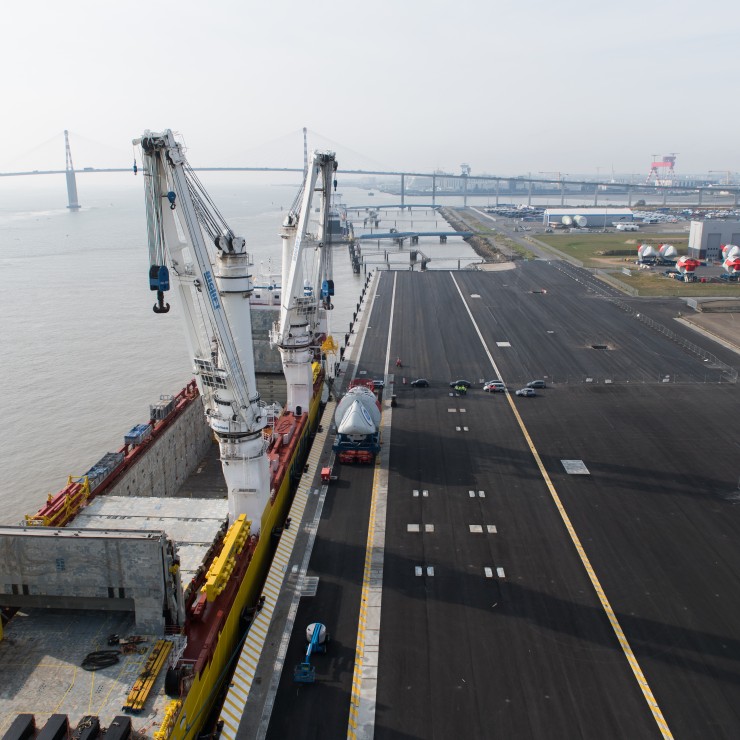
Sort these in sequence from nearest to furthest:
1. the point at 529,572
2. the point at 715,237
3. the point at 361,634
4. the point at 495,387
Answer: the point at 361,634 → the point at 529,572 → the point at 495,387 → the point at 715,237

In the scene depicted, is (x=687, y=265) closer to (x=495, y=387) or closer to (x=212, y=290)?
(x=495, y=387)

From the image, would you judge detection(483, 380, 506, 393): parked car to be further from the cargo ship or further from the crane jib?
the crane jib

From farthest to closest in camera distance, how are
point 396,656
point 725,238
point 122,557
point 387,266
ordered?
point 387,266 → point 725,238 → point 396,656 → point 122,557

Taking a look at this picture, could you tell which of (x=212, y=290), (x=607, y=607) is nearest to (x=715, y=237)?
(x=607, y=607)

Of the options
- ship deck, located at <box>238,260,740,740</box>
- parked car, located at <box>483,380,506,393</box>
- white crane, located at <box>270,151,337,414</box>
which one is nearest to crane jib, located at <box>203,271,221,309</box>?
ship deck, located at <box>238,260,740,740</box>

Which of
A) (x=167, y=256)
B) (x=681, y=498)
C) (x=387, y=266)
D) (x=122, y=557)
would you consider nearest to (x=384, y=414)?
A: (x=681, y=498)

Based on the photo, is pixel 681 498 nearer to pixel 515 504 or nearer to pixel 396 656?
pixel 515 504
